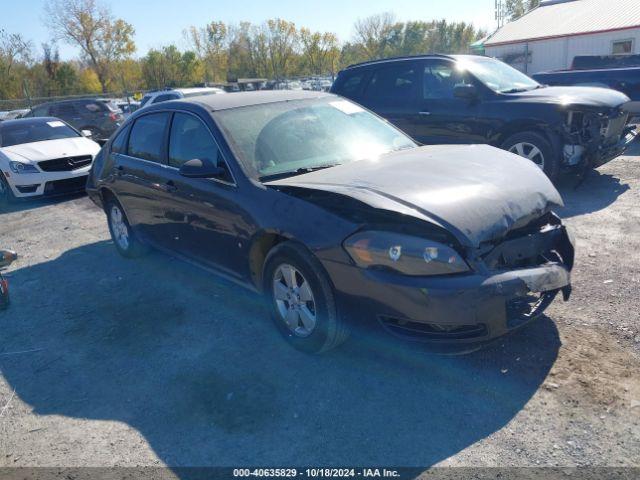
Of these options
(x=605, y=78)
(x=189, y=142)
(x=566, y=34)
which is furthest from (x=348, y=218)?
(x=566, y=34)

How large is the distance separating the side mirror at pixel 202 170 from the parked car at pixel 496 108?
14.6 ft

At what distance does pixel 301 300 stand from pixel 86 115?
15.1m

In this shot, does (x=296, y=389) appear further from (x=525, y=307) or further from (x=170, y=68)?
(x=170, y=68)

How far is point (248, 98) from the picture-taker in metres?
4.61

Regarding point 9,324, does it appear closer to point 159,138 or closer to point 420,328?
point 159,138

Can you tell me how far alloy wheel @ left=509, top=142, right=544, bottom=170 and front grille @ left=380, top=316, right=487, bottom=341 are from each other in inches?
182

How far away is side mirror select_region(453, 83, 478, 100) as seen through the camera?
7.10 m

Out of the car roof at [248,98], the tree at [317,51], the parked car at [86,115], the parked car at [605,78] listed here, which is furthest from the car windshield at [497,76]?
the tree at [317,51]

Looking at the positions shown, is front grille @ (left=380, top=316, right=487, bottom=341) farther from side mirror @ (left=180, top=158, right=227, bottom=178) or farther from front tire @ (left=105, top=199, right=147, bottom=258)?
front tire @ (left=105, top=199, right=147, bottom=258)

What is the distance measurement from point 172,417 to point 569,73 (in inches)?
451

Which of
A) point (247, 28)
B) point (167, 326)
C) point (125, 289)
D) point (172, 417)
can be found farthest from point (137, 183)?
point (247, 28)

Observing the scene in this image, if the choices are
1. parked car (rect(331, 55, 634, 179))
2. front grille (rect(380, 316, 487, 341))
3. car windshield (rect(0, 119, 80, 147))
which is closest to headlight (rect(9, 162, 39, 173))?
car windshield (rect(0, 119, 80, 147))

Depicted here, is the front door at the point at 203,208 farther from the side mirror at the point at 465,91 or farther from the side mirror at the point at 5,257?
the side mirror at the point at 465,91

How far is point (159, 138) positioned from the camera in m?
4.86
